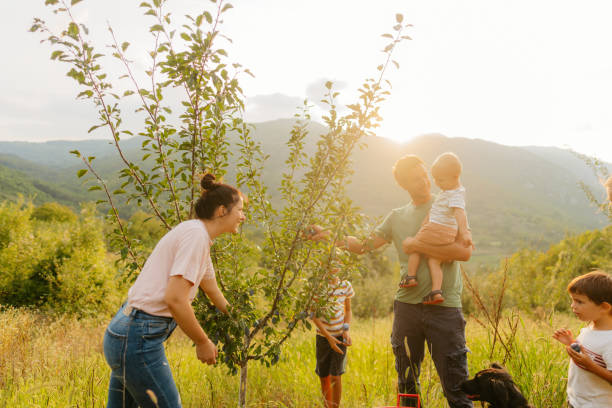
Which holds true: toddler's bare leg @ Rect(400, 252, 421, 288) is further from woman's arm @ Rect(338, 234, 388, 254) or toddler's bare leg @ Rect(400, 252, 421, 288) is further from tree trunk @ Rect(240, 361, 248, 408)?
tree trunk @ Rect(240, 361, 248, 408)

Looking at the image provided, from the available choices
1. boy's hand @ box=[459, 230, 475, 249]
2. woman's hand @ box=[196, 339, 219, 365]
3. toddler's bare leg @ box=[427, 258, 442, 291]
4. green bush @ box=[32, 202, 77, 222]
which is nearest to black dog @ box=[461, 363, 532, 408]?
toddler's bare leg @ box=[427, 258, 442, 291]

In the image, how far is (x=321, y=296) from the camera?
105 inches

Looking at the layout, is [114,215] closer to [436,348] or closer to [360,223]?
[360,223]

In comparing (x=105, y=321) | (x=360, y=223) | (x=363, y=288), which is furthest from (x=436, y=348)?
(x=363, y=288)

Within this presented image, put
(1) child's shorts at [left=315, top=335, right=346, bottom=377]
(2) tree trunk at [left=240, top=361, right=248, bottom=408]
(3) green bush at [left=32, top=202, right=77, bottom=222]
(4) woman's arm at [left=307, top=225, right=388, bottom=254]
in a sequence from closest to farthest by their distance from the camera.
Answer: (4) woman's arm at [left=307, top=225, right=388, bottom=254] → (2) tree trunk at [left=240, top=361, right=248, bottom=408] → (1) child's shorts at [left=315, top=335, right=346, bottom=377] → (3) green bush at [left=32, top=202, right=77, bottom=222]

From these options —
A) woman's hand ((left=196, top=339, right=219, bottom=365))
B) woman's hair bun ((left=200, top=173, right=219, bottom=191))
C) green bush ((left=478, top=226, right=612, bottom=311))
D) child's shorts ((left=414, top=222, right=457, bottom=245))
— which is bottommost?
green bush ((left=478, top=226, right=612, bottom=311))

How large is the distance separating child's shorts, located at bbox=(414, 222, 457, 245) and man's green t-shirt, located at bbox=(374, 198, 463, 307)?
25 cm

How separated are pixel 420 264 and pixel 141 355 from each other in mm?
2331

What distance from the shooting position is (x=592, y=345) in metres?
2.46

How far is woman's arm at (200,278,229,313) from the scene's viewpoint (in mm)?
2393

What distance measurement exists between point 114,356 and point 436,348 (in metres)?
2.43

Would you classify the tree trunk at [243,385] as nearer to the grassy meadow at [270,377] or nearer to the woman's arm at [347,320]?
the grassy meadow at [270,377]

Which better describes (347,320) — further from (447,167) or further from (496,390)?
(447,167)

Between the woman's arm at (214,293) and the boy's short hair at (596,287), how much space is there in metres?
2.50
